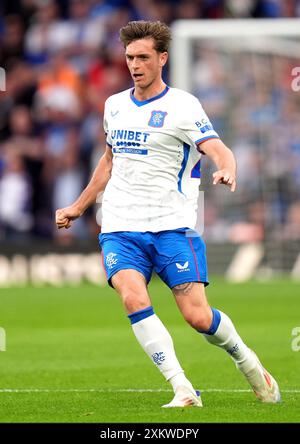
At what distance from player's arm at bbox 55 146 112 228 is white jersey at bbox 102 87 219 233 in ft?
0.97

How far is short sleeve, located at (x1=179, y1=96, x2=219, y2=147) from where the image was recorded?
857cm

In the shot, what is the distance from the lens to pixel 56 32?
25.6 meters

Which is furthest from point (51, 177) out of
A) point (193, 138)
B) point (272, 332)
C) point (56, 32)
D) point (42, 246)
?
point (193, 138)

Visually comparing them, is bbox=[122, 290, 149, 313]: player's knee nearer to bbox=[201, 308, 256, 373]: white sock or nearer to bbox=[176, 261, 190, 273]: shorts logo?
bbox=[176, 261, 190, 273]: shorts logo

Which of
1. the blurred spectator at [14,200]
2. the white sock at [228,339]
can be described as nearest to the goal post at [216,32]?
the blurred spectator at [14,200]

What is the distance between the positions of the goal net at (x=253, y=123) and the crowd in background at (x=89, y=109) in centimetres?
2

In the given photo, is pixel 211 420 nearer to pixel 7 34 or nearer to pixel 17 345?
pixel 17 345

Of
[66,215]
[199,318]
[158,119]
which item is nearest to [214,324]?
[199,318]

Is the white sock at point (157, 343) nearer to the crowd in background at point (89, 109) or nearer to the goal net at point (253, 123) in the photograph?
the goal net at point (253, 123)

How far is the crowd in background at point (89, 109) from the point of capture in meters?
22.7

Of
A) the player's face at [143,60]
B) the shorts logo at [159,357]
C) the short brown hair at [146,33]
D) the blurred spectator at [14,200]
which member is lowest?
the blurred spectator at [14,200]

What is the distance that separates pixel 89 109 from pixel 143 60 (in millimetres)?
15785

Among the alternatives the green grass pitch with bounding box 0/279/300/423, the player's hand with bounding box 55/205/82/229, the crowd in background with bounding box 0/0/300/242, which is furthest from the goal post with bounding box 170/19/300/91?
the player's hand with bounding box 55/205/82/229

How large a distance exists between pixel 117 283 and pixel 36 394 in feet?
4.80
